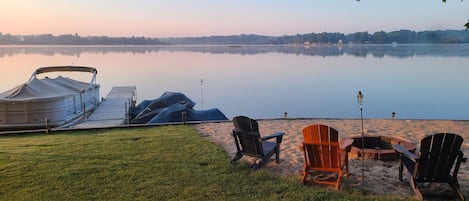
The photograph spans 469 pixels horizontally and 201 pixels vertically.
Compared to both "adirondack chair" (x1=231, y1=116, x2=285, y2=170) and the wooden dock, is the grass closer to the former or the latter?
"adirondack chair" (x1=231, y1=116, x2=285, y2=170)

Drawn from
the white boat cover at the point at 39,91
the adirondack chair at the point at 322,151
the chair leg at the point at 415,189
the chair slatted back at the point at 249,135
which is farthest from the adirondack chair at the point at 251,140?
the white boat cover at the point at 39,91

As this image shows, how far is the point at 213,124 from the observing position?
10.8 m

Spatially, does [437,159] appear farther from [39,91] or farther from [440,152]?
[39,91]

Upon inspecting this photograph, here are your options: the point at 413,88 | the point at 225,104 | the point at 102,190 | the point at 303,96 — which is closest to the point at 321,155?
the point at 102,190

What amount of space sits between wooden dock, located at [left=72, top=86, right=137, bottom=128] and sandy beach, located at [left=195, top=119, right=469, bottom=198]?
515cm

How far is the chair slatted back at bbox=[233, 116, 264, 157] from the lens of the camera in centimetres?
611

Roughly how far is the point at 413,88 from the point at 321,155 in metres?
27.8

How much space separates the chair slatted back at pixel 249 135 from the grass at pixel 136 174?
35 centimetres

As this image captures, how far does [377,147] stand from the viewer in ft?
25.0

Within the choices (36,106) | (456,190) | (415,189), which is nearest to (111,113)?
(36,106)

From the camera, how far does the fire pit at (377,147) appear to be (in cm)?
678

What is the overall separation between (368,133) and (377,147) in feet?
6.75

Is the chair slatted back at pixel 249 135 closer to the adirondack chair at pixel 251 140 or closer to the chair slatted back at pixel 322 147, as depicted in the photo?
the adirondack chair at pixel 251 140

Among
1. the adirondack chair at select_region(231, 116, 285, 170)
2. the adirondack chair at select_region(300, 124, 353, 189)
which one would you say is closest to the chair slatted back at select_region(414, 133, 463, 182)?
the adirondack chair at select_region(300, 124, 353, 189)
